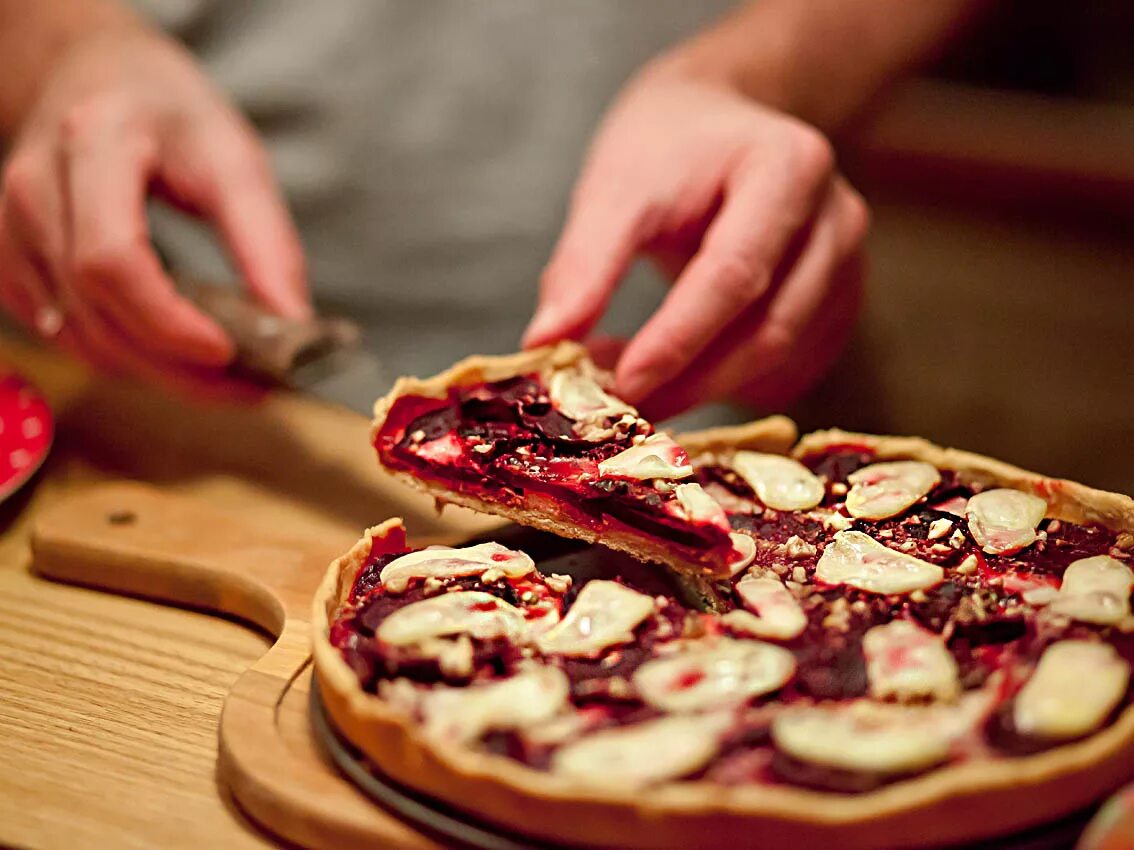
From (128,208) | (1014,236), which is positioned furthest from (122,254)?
(1014,236)

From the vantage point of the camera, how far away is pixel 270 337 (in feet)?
8.38

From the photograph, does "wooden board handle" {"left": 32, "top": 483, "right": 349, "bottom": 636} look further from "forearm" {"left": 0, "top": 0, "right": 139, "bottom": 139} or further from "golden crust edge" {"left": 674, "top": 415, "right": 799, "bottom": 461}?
"forearm" {"left": 0, "top": 0, "right": 139, "bottom": 139}

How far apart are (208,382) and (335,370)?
0.29 meters

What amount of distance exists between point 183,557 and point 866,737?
4.32 ft

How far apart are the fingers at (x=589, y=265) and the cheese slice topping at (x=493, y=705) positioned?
37.7 inches

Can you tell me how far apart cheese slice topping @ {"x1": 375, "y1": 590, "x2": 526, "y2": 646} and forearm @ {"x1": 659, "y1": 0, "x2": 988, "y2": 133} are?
1624 mm

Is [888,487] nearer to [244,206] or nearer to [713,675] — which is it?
[713,675]

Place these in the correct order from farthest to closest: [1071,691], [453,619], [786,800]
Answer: [453,619] < [1071,691] < [786,800]

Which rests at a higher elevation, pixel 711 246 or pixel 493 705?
pixel 711 246

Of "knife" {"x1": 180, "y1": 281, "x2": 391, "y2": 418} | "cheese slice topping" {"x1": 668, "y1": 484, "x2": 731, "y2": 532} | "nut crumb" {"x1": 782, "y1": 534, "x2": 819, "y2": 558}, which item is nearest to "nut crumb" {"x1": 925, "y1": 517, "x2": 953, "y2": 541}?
"nut crumb" {"x1": 782, "y1": 534, "x2": 819, "y2": 558}

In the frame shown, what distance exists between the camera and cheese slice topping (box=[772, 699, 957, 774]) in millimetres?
1370

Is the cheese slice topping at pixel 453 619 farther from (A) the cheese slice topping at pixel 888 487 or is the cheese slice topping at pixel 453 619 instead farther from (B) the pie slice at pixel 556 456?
(A) the cheese slice topping at pixel 888 487

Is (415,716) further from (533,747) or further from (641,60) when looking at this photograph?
(641,60)

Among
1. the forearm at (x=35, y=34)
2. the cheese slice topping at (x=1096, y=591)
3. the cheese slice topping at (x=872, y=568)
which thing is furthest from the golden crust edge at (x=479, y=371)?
the forearm at (x=35, y=34)
